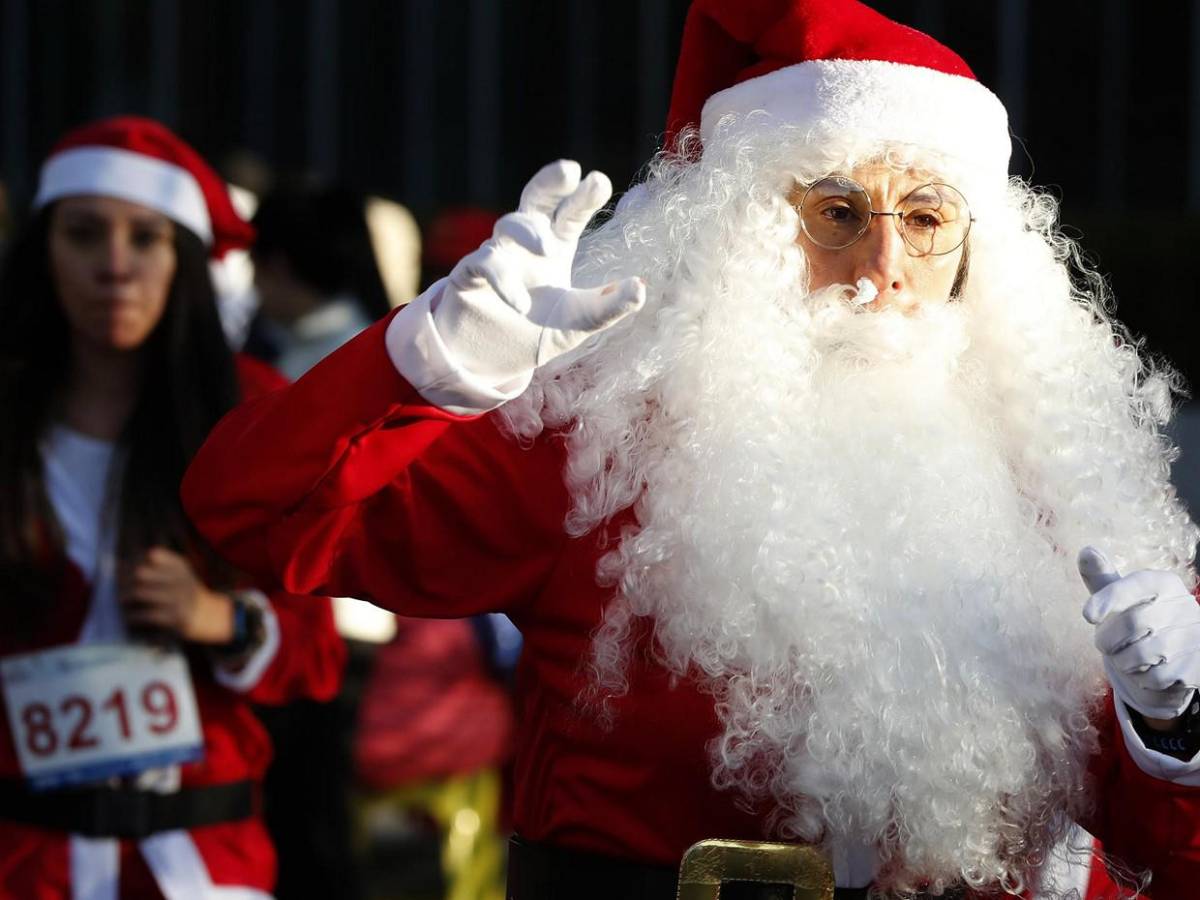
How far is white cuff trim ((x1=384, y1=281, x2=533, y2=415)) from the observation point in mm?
2273

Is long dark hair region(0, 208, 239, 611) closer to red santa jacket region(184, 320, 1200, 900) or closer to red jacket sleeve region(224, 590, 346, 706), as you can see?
red jacket sleeve region(224, 590, 346, 706)

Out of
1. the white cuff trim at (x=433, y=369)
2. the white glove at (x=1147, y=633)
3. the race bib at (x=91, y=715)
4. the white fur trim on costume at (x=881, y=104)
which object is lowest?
the race bib at (x=91, y=715)

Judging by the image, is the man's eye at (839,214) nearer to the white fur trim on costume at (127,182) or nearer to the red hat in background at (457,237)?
the white fur trim on costume at (127,182)

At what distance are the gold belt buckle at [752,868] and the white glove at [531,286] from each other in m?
0.70

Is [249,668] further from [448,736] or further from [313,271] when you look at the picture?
[313,271]

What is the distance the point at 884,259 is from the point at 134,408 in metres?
1.83

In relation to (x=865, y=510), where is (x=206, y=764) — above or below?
below

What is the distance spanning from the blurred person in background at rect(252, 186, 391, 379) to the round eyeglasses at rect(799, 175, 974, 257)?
11.4 feet

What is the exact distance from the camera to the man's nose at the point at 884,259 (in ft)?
8.75

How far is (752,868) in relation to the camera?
2.46 metres

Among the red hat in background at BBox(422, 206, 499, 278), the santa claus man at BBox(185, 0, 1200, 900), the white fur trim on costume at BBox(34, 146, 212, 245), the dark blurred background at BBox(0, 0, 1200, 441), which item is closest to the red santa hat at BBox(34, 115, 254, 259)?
the white fur trim on costume at BBox(34, 146, 212, 245)

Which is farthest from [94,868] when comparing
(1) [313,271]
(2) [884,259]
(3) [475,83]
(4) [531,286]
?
(3) [475,83]

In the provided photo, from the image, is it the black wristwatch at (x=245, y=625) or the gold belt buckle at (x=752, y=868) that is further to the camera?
the black wristwatch at (x=245, y=625)

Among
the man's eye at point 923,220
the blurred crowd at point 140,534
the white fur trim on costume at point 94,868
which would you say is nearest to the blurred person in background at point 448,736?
the blurred crowd at point 140,534
